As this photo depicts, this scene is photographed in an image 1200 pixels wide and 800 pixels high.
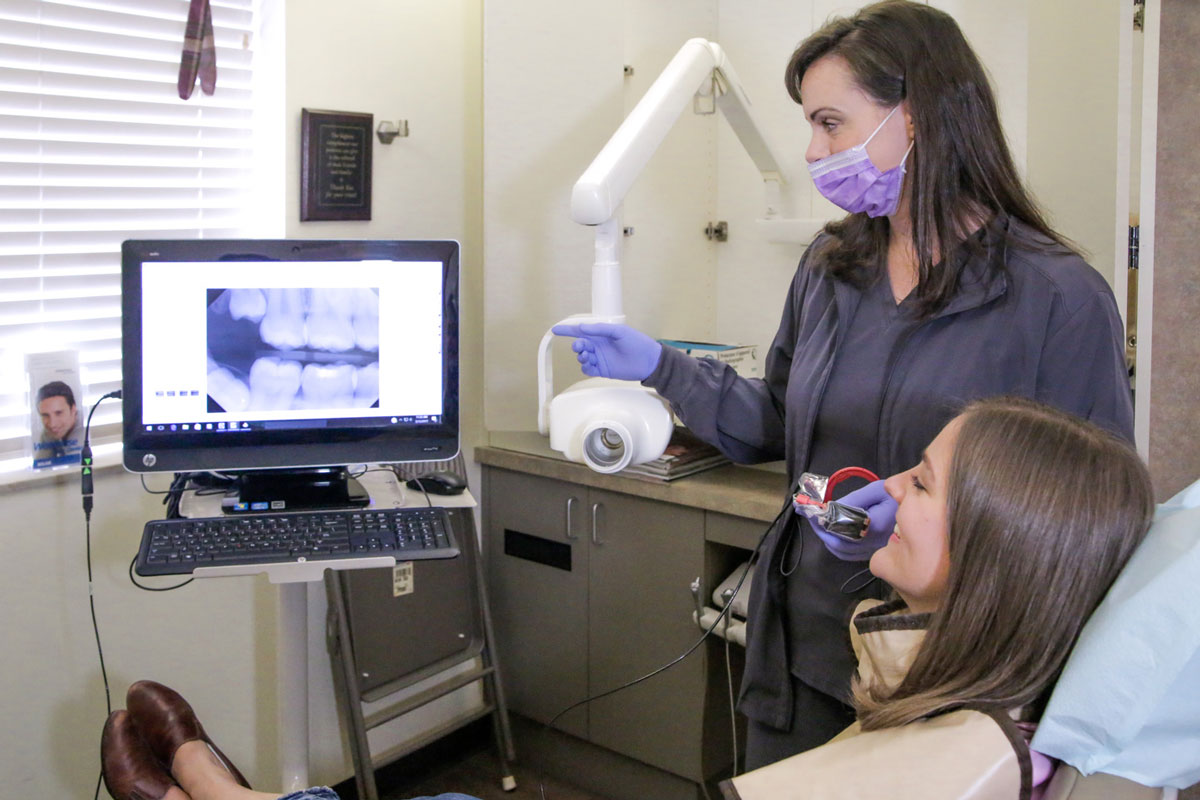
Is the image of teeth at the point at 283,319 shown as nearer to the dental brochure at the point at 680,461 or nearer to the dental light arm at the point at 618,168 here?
the dental light arm at the point at 618,168

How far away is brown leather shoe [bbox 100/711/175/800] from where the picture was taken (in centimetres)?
184

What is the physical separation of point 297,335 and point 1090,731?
49.6 inches

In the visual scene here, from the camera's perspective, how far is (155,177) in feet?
6.89

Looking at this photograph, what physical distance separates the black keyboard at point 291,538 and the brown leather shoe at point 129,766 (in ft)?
1.46

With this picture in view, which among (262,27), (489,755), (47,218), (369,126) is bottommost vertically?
(489,755)

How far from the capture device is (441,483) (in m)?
1.97

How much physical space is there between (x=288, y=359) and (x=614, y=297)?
0.55 m

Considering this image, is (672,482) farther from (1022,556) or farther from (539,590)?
(1022,556)

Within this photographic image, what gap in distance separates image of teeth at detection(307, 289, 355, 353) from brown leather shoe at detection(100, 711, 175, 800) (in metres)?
0.72

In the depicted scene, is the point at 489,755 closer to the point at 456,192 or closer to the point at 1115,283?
the point at 456,192

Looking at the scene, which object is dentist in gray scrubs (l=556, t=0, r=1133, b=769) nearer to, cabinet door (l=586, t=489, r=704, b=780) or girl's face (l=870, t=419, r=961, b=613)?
girl's face (l=870, t=419, r=961, b=613)

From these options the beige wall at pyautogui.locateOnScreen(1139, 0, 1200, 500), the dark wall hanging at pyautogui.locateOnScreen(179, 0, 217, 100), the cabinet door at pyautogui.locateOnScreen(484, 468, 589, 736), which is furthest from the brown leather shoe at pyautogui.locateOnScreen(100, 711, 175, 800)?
the beige wall at pyautogui.locateOnScreen(1139, 0, 1200, 500)

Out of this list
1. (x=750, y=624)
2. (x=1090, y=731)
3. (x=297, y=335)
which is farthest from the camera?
(x=297, y=335)

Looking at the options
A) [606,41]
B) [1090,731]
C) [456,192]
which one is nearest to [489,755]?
[456,192]
